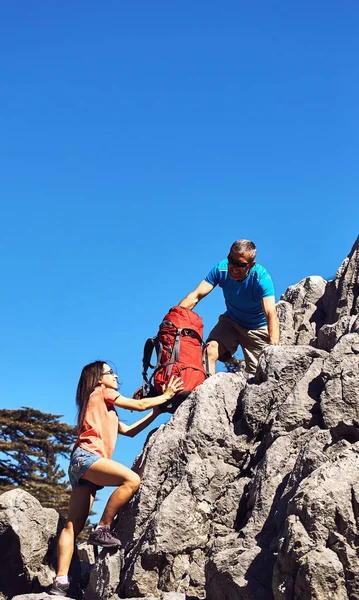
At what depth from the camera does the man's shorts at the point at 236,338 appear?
1573 cm

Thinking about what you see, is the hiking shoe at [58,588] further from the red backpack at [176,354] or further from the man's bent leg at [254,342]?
the man's bent leg at [254,342]

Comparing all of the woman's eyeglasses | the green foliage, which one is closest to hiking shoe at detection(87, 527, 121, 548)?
the woman's eyeglasses

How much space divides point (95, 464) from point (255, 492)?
2.18 m

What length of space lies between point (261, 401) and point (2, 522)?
441 centimetres

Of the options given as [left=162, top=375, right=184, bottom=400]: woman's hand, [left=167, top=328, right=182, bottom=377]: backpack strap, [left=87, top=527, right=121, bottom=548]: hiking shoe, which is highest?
[left=167, top=328, right=182, bottom=377]: backpack strap

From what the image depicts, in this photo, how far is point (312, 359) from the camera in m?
12.1

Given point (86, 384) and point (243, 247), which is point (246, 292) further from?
point (86, 384)

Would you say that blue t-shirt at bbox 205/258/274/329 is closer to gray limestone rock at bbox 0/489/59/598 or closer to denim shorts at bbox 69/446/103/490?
denim shorts at bbox 69/446/103/490

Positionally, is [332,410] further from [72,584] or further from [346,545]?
[72,584]

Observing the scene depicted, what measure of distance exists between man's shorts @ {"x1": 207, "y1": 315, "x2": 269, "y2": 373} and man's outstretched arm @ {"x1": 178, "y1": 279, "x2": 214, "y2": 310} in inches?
33.2

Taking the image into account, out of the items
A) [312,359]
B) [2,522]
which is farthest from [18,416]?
[312,359]

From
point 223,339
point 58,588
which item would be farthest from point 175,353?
point 58,588

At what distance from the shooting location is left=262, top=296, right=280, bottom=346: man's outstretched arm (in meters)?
14.2

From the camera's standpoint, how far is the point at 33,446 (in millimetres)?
37688
